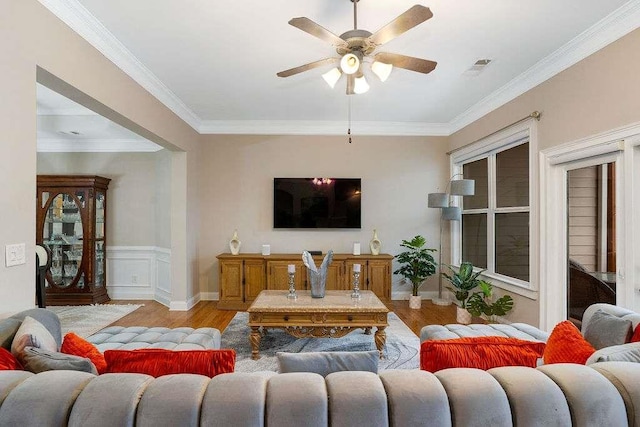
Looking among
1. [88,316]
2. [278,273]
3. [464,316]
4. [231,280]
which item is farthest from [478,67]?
[88,316]

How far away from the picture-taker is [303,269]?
4887 mm

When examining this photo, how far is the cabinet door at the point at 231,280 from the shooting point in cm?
488

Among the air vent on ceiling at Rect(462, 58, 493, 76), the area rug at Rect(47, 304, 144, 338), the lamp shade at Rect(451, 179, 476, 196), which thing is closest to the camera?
the air vent on ceiling at Rect(462, 58, 493, 76)

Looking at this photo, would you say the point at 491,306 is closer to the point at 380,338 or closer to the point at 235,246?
the point at 380,338

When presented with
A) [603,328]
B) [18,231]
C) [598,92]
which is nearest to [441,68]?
[598,92]

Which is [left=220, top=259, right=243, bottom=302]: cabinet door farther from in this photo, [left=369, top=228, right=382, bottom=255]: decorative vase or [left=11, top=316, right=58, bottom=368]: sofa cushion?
[left=11, top=316, right=58, bottom=368]: sofa cushion

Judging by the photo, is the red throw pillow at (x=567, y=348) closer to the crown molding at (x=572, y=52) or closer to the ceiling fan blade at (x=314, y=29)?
the ceiling fan blade at (x=314, y=29)

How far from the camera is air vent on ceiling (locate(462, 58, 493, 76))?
3.36 metres

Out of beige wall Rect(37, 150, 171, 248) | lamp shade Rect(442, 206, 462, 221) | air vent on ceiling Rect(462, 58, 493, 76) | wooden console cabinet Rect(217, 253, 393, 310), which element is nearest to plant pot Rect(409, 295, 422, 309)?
wooden console cabinet Rect(217, 253, 393, 310)

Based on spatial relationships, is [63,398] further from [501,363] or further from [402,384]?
[501,363]

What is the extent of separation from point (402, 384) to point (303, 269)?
12.7ft

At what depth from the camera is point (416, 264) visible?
16.6 ft

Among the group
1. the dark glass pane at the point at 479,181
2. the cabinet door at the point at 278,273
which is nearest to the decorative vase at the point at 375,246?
the cabinet door at the point at 278,273

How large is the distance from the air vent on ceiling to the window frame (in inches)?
29.4
